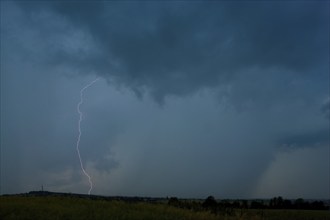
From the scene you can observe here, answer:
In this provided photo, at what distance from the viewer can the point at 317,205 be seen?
103250 millimetres

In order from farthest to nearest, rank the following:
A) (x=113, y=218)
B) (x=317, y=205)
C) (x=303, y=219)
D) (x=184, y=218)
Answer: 1. (x=317, y=205)
2. (x=303, y=219)
3. (x=184, y=218)
4. (x=113, y=218)

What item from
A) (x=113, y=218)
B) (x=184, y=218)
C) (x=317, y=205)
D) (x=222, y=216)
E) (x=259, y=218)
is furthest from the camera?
(x=317, y=205)

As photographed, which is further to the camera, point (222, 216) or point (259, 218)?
point (259, 218)

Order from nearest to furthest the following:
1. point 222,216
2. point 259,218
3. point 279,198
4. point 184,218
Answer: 1. point 184,218
2. point 222,216
3. point 259,218
4. point 279,198

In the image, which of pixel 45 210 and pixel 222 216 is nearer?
pixel 45 210

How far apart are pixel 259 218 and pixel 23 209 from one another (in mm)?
14122

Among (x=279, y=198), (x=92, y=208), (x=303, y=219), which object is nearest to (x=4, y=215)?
(x=92, y=208)

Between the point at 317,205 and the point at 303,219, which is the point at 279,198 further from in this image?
the point at 303,219

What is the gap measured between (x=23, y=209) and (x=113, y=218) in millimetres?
4690

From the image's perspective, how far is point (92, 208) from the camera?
26.6 metres

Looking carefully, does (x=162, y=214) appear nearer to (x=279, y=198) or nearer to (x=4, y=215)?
(x=4, y=215)

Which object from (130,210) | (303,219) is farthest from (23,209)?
(303,219)

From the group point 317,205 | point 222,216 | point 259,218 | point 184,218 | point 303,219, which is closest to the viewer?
point 184,218

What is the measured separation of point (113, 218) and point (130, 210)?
3342mm
